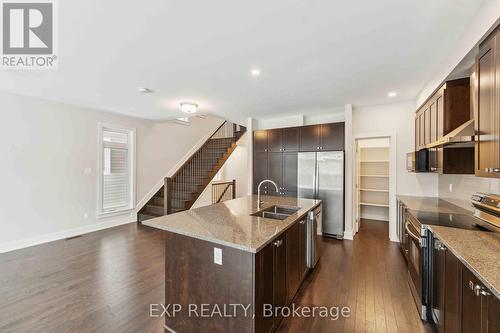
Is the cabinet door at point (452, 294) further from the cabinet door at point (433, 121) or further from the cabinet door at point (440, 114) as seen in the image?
the cabinet door at point (433, 121)

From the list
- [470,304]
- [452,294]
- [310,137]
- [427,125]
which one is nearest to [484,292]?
[470,304]

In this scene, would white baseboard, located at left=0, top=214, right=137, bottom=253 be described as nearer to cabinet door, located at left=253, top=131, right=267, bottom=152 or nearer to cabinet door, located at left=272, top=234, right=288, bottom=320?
cabinet door, located at left=253, top=131, right=267, bottom=152

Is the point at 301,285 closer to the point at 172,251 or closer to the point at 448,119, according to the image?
the point at 172,251

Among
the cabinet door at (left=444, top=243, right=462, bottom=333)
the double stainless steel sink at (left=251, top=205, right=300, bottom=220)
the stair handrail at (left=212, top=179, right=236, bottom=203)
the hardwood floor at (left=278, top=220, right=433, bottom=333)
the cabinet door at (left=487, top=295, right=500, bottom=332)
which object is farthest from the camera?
the stair handrail at (left=212, top=179, right=236, bottom=203)

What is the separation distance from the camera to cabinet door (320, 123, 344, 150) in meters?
4.50

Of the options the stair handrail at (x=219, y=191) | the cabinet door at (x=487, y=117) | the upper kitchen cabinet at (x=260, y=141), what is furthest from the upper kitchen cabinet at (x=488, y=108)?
the stair handrail at (x=219, y=191)

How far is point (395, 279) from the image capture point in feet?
9.28

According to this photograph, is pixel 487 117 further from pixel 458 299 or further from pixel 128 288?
pixel 128 288

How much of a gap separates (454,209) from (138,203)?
21.0 feet

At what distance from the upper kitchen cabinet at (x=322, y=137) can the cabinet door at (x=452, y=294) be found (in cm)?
311

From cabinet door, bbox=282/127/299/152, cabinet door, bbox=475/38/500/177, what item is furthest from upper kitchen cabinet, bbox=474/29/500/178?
cabinet door, bbox=282/127/299/152

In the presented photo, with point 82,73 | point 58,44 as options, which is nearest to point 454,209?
point 58,44

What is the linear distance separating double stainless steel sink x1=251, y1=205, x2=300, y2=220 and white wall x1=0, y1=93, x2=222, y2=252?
419 centimetres

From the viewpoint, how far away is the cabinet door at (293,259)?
7.21ft
